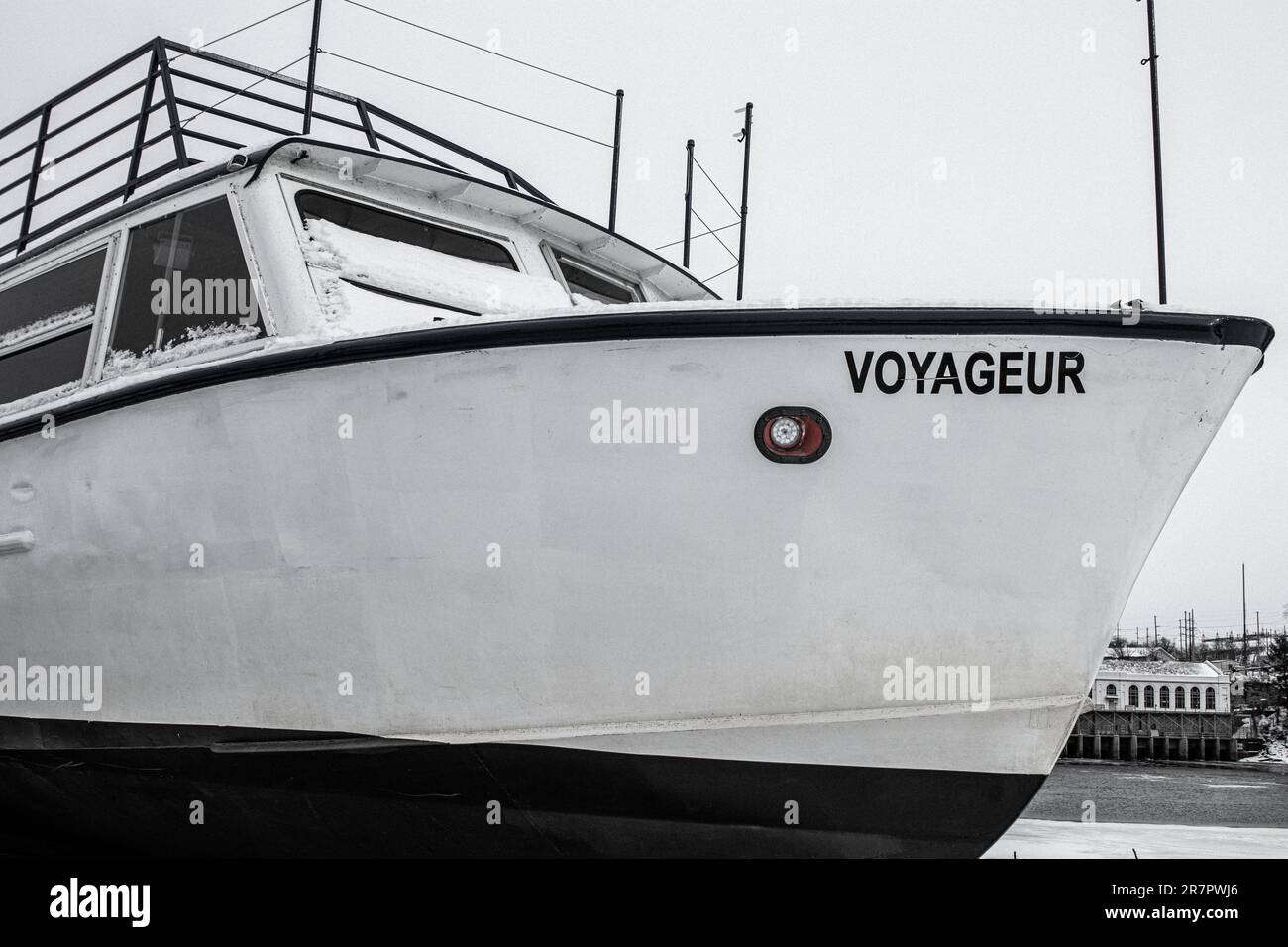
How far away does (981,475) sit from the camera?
292cm

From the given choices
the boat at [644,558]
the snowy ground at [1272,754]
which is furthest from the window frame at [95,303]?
the snowy ground at [1272,754]

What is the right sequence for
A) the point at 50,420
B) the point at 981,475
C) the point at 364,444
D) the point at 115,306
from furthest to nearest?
the point at 115,306 < the point at 50,420 < the point at 364,444 < the point at 981,475

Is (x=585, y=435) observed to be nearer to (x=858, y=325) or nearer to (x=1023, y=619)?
(x=858, y=325)

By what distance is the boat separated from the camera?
292 cm

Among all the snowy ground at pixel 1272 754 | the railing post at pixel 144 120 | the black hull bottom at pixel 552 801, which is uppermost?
the railing post at pixel 144 120

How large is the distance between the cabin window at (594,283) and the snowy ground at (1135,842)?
2.58m

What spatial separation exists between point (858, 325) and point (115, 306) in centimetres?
272

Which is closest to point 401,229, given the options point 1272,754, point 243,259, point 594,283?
point 243,259

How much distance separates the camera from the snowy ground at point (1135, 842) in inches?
149

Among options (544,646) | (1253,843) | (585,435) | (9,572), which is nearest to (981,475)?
(585,435)

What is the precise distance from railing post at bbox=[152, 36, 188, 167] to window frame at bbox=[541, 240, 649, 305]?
1.50m

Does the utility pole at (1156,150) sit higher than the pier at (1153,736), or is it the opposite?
the utility pole at (1156,150)

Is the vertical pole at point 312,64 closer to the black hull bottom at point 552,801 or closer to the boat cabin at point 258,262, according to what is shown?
the boat cabin at point 258,262

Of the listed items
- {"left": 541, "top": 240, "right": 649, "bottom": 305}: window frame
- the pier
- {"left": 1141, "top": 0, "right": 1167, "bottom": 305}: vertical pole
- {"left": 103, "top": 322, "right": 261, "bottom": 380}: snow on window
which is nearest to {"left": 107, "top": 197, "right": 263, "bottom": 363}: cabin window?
{"left": 103, "top": 322, "right": 261, "bottom": 380}: snow on window
